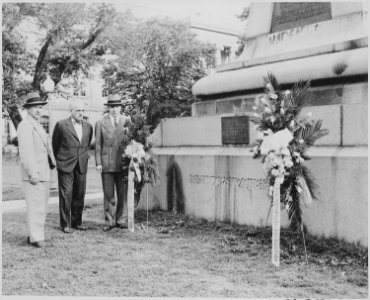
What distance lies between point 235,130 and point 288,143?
1738mm

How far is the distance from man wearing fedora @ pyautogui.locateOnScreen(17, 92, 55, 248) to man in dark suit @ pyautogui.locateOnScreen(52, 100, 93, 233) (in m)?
0.64

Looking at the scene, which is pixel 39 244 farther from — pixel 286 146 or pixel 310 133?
pixel 310 133

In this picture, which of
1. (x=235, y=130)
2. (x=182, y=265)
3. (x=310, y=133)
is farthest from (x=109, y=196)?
(x=310, y=133)

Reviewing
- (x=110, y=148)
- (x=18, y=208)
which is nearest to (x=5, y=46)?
(x=18, y=208)

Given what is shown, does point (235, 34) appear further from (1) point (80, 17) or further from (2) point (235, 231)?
(2) point (235, 231)

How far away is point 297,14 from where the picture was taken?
24.6 feet

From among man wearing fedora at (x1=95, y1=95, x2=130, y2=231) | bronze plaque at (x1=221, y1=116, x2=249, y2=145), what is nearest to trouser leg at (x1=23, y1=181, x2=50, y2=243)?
man wearing fedora at (x1=95, y1=95, x2=130, y2=231)

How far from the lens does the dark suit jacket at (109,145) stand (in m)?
7.65

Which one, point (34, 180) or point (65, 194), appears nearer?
point (34, 180)

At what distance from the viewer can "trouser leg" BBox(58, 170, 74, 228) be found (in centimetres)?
755

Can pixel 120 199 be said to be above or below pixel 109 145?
below

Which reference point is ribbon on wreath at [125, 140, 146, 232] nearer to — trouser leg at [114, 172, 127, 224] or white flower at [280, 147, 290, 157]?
trouser leg at [114, 172, 127, 224]

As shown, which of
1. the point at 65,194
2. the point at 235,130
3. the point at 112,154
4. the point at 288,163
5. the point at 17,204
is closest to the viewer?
the point at 288,163

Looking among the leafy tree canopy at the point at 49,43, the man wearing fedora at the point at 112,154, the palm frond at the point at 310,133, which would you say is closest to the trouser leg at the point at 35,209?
the man wearing fedora at the point at 112,154
